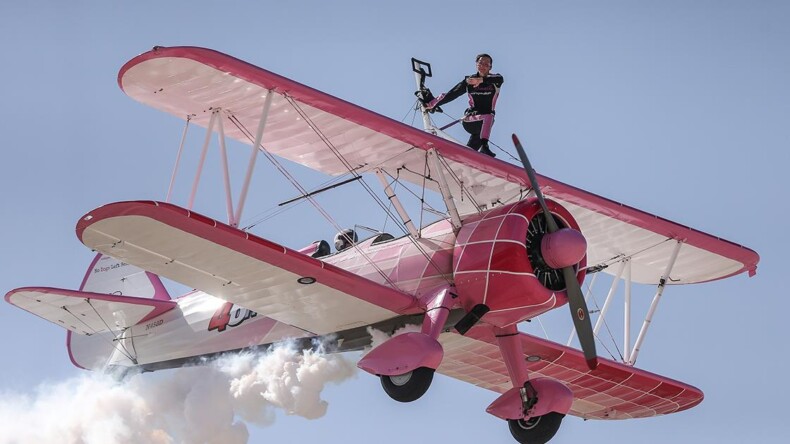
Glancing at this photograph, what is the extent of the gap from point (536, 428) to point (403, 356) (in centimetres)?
272

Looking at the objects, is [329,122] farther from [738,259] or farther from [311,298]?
[738,259]

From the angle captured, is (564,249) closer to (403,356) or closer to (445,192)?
(445,192)

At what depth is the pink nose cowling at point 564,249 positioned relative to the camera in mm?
14523

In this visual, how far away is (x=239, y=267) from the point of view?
14.7 metres

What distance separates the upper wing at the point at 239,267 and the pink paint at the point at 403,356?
35.6 inches

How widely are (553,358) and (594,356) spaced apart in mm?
2424

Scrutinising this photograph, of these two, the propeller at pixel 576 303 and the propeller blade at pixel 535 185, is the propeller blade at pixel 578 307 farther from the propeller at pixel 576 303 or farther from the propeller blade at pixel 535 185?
the propeller blade at pixel 535 185

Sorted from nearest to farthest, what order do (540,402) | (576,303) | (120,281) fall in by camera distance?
(576,303)
(540,402)
(120,281)

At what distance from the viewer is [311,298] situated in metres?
15.3

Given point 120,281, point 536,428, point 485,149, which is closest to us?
point 536,428

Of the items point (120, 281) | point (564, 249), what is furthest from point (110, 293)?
point (564, 249)

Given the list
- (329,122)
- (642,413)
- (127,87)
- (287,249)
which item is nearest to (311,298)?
(287,249)

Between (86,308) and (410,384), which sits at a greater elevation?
(410,384)

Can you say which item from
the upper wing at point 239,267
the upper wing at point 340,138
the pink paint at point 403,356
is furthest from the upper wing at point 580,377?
the pink paint at point 403,356
